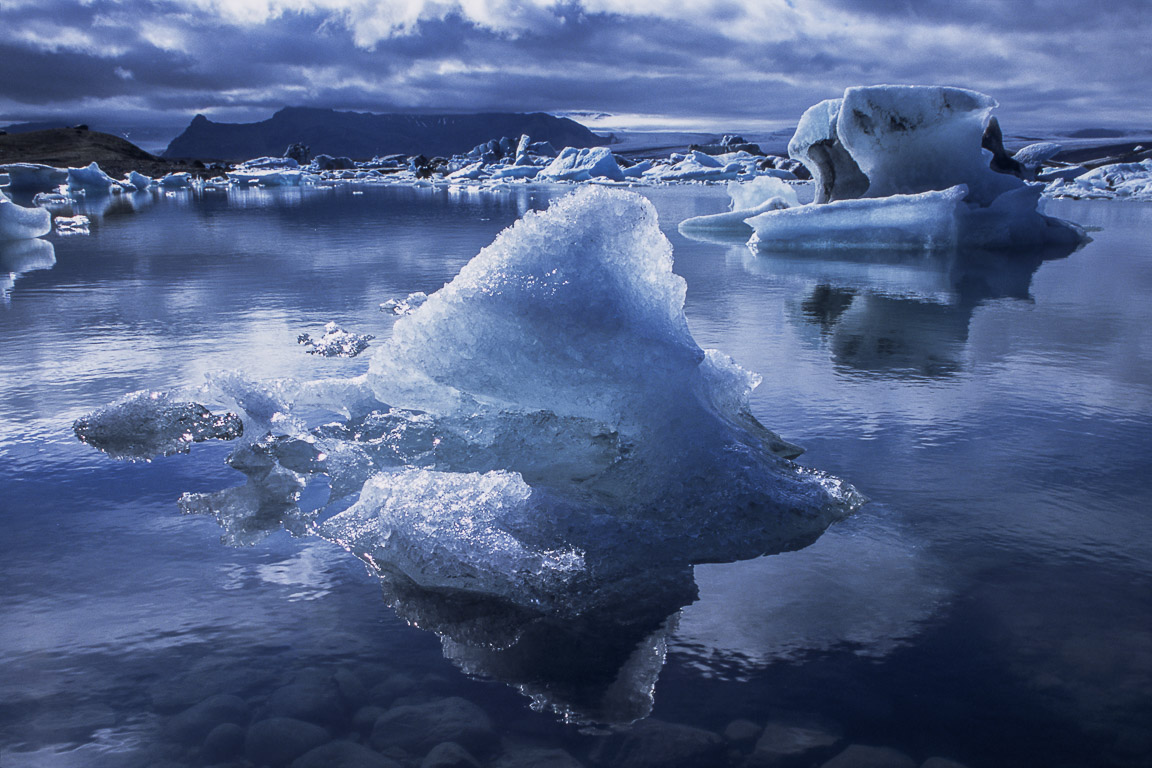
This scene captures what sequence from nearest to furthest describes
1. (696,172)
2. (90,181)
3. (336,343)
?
(336,343) < (90,181) < (696,172)

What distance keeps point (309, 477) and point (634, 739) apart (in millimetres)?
1640

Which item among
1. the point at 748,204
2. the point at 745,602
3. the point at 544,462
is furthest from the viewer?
the point at 748,204

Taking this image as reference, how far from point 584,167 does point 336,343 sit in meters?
32.4

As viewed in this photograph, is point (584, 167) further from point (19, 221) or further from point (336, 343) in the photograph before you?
point (336, 343)

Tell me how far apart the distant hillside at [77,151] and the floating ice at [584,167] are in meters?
22.7

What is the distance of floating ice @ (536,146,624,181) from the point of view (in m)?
35.8

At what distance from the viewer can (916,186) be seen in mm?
10914

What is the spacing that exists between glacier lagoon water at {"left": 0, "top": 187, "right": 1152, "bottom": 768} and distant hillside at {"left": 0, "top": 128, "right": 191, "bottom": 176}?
46.6 meters

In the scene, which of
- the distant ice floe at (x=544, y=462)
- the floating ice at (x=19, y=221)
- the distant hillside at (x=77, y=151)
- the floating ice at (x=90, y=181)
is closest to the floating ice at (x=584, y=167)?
the floating ice at (x=90, y=181)

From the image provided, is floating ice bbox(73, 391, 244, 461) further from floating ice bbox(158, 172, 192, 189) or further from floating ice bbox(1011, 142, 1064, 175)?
floating ice bbox(158, 172, 192, 189)

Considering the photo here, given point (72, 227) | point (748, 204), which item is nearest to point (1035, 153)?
point (748, 204)

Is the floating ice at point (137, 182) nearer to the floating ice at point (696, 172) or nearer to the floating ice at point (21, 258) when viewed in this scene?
the floating ice at point (696, 172)

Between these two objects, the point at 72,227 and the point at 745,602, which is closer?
the point at 745,602

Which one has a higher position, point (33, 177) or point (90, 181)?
point (33, 177)
